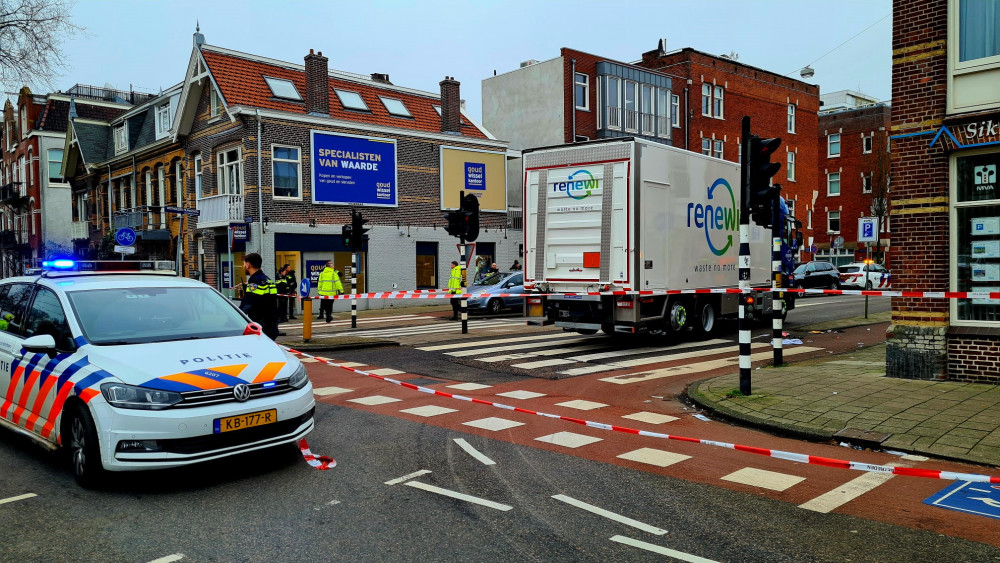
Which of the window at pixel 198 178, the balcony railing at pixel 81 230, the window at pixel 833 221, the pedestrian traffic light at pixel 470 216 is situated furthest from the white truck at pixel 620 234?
the window at pixel 833 221

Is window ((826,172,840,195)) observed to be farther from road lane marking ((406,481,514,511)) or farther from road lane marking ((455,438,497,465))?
road lane marking ((406,481,514,511))

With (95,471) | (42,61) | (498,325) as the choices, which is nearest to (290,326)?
(498,325)

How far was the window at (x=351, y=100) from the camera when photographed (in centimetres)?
2852

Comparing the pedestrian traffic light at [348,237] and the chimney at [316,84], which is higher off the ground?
the chimney at [316,84]

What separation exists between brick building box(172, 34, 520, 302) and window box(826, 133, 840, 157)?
32343 mm

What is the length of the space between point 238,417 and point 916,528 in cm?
458

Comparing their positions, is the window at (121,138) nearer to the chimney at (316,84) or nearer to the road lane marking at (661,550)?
the chimney at (316,84)

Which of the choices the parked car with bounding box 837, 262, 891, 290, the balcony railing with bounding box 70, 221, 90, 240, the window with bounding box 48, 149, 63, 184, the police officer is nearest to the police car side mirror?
the police officer

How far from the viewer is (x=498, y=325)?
19.5m

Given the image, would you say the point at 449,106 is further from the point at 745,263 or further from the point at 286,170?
the point at 745,263

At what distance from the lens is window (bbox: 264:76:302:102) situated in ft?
89.0

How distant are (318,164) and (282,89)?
10.9 ft

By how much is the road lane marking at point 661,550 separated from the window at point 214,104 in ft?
87.1

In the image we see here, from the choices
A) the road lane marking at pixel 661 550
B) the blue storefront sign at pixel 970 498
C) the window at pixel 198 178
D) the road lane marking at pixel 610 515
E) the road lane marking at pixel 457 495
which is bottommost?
the blue storefront sign at pixel 970 498
